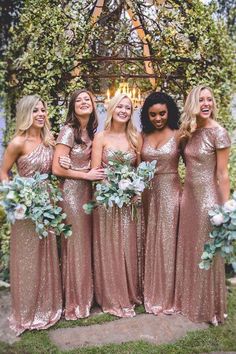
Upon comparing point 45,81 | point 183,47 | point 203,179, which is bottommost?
point 203,179

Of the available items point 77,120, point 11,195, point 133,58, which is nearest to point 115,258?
point 11,195

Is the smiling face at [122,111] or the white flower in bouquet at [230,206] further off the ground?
Answer: the smiling face at [122,111]

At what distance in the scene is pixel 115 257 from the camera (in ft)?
13.5

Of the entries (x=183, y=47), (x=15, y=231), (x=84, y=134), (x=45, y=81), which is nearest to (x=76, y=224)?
(x=15, y=231)

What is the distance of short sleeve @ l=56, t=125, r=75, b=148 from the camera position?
12.9 feet

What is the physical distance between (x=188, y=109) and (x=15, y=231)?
5.99 feet

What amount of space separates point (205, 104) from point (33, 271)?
207cm

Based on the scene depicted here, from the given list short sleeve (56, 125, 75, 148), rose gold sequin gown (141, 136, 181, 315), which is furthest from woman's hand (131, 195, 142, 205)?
short sleeve (56, 125, 75, 148)

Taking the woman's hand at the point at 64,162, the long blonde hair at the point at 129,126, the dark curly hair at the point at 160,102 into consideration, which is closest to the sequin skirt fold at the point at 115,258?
the woman's hand at the point at 64,162

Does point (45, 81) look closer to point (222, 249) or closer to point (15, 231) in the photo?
point (15, 231)

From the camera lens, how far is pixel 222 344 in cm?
377

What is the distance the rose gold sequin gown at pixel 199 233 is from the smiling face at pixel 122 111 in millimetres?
611

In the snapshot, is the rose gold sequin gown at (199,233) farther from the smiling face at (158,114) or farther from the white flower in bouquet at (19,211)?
the white flower in bouquet at (19,211)

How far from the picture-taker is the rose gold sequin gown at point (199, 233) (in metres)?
3.82
